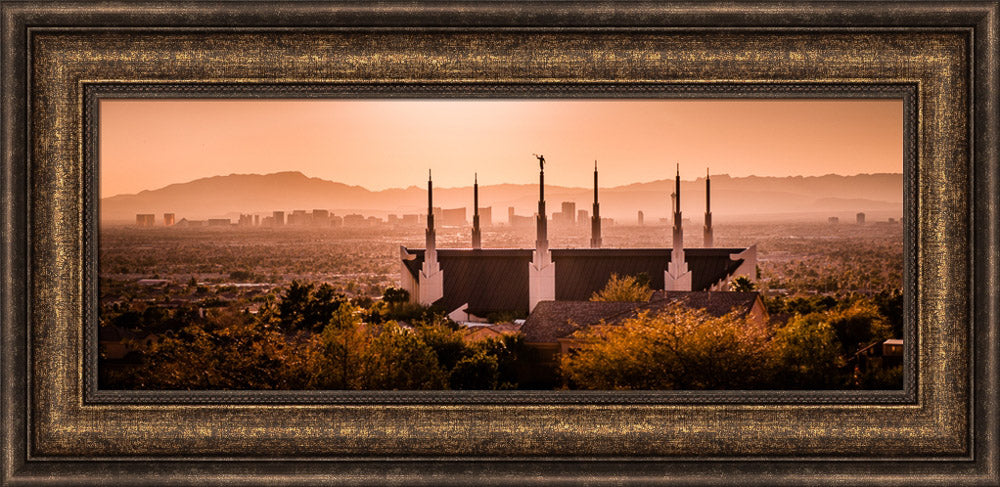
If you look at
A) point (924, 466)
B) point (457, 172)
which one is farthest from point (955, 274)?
point (457, 172)

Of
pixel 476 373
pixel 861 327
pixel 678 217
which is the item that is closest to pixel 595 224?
pixel 678 217

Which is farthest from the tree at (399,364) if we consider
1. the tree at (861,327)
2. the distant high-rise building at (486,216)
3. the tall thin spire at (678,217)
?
the tree at (861,327)

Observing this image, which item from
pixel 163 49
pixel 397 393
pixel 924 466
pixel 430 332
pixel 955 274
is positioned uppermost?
pixel 163 49

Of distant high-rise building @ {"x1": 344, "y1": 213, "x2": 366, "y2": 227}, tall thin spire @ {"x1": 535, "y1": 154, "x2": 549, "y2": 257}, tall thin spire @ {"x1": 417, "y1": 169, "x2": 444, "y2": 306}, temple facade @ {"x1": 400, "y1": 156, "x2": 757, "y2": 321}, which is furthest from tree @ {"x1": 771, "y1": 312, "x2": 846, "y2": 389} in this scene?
distant high-rise building @ {"x1": 344, "y1": 213, "x2": 366, "y2": 227}

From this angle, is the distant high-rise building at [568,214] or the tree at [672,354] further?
the distant high-rise building at [568,214]

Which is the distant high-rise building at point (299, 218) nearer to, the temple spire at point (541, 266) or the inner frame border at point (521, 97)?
the inner frame border at point (521, 97)

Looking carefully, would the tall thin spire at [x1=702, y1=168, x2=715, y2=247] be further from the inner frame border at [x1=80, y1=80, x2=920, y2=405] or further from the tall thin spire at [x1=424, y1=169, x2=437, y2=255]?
the tall thin spire at [x1=424, y1=169, x2=437, y2=255]

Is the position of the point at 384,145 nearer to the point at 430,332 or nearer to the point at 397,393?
the point at 430,332
